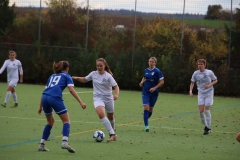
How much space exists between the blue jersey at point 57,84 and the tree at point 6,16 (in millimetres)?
27748

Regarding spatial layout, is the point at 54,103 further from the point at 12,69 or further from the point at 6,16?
the point at 6,16

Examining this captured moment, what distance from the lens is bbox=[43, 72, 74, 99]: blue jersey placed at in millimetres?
10648

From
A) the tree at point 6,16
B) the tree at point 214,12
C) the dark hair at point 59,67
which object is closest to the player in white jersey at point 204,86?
the dark hair at point 59,67

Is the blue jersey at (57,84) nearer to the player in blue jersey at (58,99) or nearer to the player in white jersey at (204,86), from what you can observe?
the player in blue jersey at (58,99)

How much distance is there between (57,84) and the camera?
35.1ft

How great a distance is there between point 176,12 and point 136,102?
11121mm

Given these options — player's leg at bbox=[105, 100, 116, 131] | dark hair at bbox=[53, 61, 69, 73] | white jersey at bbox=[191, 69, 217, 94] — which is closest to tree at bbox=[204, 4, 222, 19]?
white jersey at bbox=[191, 69, 217, 94]

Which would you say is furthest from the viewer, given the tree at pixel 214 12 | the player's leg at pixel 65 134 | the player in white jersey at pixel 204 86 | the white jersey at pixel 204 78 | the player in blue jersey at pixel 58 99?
the tree at pixel 214 12

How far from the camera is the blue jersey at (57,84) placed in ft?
34.9

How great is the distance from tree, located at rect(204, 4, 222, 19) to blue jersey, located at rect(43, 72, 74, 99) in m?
23.4

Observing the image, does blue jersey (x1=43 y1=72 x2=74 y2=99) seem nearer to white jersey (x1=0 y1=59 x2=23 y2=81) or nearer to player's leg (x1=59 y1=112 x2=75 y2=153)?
player's leg (x1=59 y1=112 x2=75 y2=153)

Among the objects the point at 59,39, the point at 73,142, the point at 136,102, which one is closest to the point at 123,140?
the point at 73,142

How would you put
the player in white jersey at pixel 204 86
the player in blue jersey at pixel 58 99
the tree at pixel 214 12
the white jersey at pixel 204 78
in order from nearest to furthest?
the player in blue jersey at pixel 58 99
the player in white jersey at pixel 204 86
the white jersey at pixel 204 78
the tree at pixel 214 12

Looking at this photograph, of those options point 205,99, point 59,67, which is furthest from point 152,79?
point 59,67
